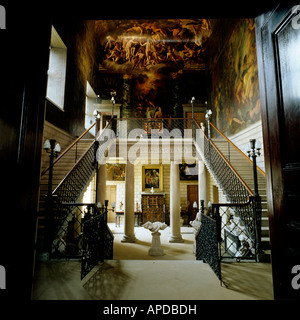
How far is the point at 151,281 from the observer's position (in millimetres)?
3029

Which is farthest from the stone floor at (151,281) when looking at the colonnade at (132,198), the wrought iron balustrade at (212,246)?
the colonnade at (132,198)

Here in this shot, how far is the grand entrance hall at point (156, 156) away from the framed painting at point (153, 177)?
77mm

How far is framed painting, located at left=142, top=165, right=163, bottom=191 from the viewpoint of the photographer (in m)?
15.2

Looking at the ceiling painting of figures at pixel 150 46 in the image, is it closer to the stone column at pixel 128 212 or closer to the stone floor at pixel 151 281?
the stone column at pixel 128 212

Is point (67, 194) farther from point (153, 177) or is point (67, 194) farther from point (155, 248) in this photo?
point (153, 177)

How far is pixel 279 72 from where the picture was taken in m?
1.32

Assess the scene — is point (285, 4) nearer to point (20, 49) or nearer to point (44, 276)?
point (20, 49)

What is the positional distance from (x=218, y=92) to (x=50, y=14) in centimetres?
1165

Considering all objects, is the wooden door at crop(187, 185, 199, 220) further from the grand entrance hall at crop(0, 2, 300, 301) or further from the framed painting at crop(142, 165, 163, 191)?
the framed painting at crop(142, 165, 163, 191)

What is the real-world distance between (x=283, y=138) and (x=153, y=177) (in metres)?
14.2

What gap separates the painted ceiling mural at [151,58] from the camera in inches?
565

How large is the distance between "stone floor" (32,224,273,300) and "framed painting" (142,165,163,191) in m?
11.4
